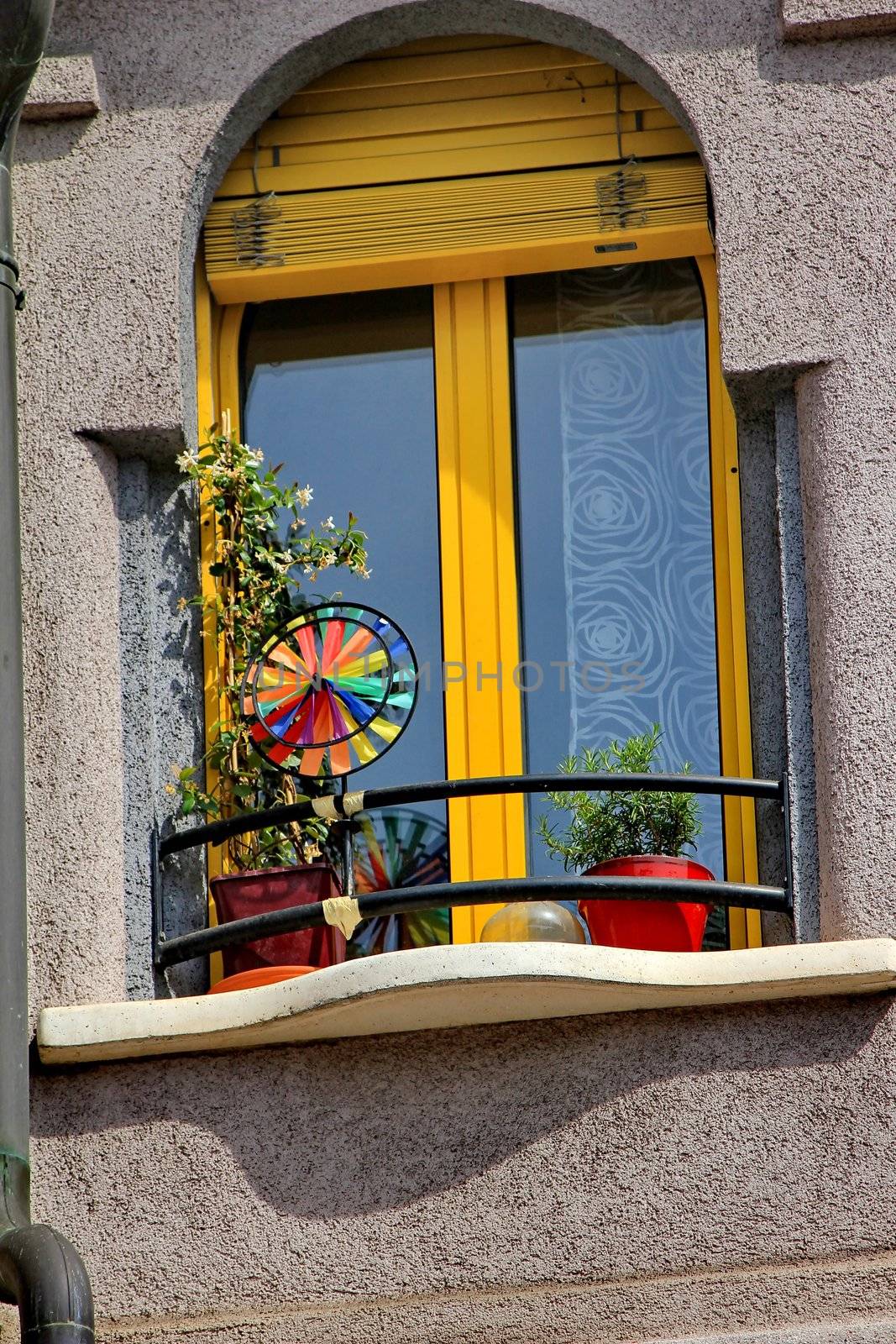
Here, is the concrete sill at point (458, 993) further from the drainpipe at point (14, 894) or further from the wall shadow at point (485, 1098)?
the drainpipe at point (14, 894)

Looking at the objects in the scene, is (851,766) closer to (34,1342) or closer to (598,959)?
(598,959)

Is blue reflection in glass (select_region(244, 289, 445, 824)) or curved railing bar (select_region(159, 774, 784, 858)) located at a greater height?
blue reflection in glass (select_region(244, 289, 445, 824))

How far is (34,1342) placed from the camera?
4602 mm

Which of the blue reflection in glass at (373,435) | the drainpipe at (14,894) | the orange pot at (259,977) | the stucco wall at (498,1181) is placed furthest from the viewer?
the blue reflection in glass at (373,435)

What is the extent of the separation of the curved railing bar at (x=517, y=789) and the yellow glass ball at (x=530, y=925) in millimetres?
298

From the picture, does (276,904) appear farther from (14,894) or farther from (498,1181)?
(498,1181)

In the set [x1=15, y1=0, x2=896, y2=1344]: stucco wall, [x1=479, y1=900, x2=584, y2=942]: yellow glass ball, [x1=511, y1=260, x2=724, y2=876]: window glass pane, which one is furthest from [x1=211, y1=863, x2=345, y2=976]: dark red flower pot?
[x1=511, y1=260, x2=724, y2=876]: window glass pane

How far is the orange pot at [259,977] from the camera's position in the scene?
5.52 meters

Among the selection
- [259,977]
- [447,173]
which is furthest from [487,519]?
[259,977]

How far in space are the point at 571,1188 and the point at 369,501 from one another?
2159mm

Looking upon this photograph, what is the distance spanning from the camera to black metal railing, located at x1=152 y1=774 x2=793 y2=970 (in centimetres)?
540

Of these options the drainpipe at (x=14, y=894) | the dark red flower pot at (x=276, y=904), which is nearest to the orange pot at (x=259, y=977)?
the dark red flower pot at (x=276, y=904)

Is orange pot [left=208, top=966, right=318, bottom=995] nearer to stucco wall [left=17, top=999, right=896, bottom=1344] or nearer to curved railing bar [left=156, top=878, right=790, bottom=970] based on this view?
curved railing bar [left=156, top=878, right=790, bottom=970]

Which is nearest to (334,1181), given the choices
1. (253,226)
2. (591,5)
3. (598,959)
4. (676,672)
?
(598,959)
